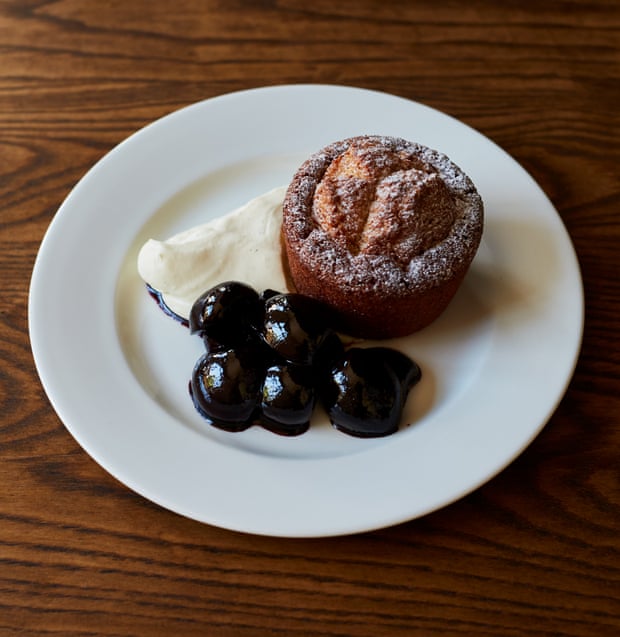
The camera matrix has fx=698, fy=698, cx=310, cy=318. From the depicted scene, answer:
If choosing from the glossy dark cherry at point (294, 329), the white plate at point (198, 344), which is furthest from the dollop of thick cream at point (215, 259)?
the glossy dark cherry at point (294, 329)

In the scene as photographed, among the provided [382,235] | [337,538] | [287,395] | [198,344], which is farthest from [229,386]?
[382,235]

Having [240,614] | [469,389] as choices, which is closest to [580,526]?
[469,389]

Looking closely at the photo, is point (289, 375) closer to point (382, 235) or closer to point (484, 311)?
point (382, 235)

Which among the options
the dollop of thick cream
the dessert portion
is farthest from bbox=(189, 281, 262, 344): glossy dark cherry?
the dollop of thick cream

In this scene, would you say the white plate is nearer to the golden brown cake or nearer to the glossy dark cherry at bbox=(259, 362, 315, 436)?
the glossy dark cherry at bbox=(259, 362, 315, 436)

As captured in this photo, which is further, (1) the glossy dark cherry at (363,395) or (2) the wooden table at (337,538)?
(1) the glossy dark cherry at (363,395)

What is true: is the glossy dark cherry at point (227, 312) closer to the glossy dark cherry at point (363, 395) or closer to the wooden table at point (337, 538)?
the glossy dark cherry at point (363, 395)

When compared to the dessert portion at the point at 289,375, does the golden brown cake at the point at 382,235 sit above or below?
above
